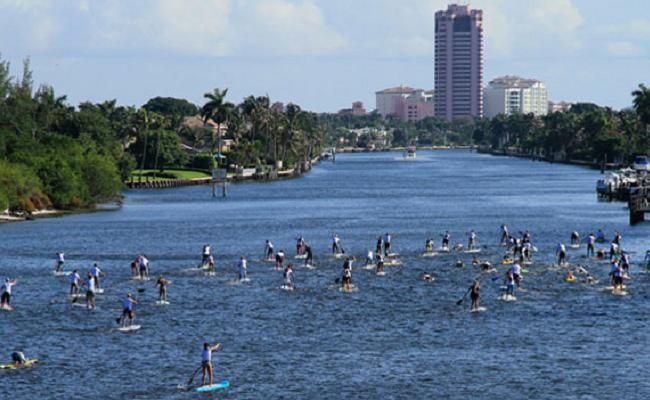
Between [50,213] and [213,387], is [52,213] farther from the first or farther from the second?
[213,387]

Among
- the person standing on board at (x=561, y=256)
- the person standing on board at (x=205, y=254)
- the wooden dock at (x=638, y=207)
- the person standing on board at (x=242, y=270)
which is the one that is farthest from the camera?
the wooden dock at (x=638, y=207)

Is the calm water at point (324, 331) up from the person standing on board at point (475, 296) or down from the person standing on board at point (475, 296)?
down

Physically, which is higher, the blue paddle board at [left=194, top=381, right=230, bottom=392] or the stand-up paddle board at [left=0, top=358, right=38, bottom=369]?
the stand-up paddle board at [left=0, top=358, right=38, bottom=369]

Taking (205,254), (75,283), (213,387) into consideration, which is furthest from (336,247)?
(213,387)

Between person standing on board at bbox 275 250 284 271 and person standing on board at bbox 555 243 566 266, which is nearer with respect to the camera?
person standing on board at bbox 275 250 284 271

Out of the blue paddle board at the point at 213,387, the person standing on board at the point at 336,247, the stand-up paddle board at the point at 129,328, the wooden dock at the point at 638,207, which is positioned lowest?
the blue paddle board at the point at 213,387

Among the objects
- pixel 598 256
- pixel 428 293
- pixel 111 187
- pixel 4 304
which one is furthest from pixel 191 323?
pixel 111 187

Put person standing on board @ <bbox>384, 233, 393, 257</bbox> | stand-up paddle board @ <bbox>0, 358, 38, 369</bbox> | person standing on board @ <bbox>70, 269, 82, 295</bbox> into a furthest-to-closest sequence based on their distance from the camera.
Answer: person standing on board @ <bbox>384, 233, 393, 257</bbox>
person standing on board @ <bbox>70, 269, 82, 295</bbox>
stand-up paddle board @ <bbox>0, 358, 38, 369</bbox>

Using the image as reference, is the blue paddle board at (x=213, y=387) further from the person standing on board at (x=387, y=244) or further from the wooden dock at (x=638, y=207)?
the wooden dock at (x=638, y=207)

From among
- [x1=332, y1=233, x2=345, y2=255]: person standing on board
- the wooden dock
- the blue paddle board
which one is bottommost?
the blue paddle board

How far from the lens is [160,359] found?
2435 inches

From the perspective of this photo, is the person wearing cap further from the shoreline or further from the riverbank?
the riverbank

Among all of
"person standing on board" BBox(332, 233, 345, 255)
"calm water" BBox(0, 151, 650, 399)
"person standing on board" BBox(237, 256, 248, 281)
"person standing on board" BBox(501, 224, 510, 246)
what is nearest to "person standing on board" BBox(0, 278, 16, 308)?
"calm water" BBox(0, 151, 650, 399)

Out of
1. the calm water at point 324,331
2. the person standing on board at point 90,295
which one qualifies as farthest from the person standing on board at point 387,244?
the person standing on board at point 90,295
